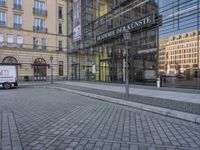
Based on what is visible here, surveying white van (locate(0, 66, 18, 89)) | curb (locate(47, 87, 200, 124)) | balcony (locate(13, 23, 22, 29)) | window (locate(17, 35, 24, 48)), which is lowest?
curb (locate(47, 87, 200, 124))

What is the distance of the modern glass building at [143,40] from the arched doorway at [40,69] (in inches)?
469

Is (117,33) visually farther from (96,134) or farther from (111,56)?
(96,134)

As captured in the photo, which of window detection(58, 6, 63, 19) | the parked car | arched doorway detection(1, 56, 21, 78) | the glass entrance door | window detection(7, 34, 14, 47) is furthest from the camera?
window detection(58, 6, 63, 19)

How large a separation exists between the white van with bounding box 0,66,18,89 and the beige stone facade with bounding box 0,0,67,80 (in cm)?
1229

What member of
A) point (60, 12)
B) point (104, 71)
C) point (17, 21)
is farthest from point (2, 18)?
point (104, 71)

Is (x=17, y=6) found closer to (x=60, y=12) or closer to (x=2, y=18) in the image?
(x=2, y=18)

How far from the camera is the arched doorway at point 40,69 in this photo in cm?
3911

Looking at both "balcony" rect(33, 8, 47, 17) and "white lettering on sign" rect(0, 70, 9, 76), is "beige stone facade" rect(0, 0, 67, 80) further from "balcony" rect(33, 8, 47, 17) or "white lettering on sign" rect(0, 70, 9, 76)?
"white lettering on sign" rect(0, 70, 9, 76)

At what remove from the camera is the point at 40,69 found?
39719 millimetres

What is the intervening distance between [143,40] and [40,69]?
1015 inches

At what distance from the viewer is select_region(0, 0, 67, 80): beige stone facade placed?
3569 centimetres

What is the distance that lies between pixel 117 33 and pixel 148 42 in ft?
16.6

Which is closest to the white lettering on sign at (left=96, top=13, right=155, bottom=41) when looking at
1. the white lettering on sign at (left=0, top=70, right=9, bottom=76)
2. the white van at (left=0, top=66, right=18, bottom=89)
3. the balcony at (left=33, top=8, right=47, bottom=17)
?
the white van at (left=0, top=66, right=18, bottom=89)

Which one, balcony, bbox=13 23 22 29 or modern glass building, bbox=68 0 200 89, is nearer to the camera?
modern glass building, bbox=68 0 200 89
